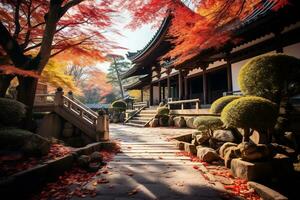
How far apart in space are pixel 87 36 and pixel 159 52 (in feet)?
37.2

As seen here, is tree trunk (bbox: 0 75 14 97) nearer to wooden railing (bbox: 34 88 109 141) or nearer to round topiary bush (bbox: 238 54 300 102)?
wooden railing (bbox: 34 88 109 141)

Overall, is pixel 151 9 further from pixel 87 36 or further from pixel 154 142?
pixel 154 142

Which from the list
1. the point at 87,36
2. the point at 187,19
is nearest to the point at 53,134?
the point at 87,36

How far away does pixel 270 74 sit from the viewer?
21.6 ft

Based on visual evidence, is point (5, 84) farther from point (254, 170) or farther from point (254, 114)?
point (254, 170)

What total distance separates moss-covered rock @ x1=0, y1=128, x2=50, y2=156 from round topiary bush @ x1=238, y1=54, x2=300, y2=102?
6137mm

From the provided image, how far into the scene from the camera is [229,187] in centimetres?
477

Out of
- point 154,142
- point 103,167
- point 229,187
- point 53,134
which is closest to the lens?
point 229,187

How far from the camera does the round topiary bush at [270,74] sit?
643 cm

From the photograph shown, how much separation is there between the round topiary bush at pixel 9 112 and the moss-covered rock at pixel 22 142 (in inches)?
30.4

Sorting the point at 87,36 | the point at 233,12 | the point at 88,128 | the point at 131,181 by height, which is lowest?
the point at 131,181

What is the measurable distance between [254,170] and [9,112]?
6504mm

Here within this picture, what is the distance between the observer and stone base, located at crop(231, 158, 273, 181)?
195 inches

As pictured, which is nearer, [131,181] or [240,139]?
[131,181]
